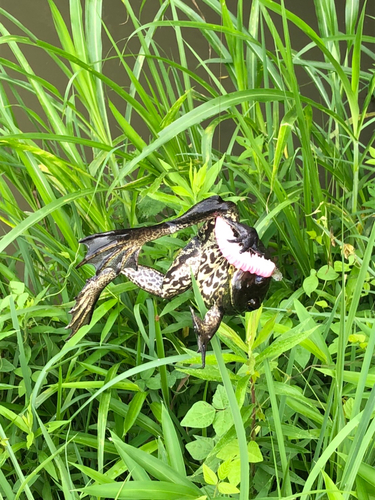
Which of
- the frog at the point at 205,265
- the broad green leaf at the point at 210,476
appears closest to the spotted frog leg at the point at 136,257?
the frog at the point at 205,265

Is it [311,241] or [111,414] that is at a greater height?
[311,241]

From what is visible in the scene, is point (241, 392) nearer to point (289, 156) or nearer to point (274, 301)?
point (274, 301)

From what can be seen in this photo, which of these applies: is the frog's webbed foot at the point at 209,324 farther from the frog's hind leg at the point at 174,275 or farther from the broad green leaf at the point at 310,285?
the broad green leaf at the point at 310,285

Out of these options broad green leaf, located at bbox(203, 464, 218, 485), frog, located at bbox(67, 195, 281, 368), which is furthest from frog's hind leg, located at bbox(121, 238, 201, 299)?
broad green leaf, located at bbox(203, 464, 218, 485)

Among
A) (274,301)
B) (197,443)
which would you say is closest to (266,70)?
(274,301)

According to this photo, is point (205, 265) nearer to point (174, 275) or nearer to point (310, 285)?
point (174, 275)
